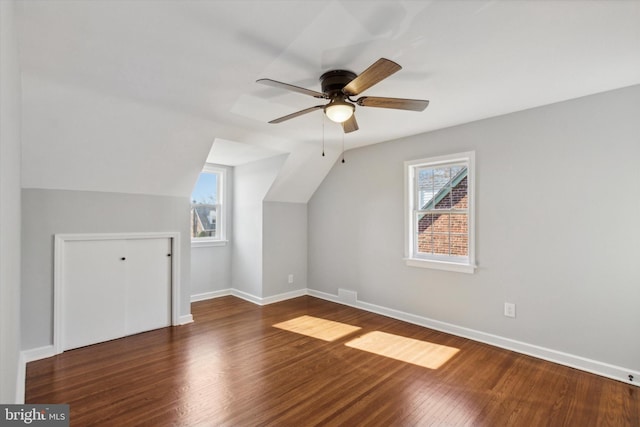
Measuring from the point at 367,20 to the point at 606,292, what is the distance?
2962mm

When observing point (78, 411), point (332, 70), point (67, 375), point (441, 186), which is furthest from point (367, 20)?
point (67, 375)

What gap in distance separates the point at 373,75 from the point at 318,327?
296 centimetres

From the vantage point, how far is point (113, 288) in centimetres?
347

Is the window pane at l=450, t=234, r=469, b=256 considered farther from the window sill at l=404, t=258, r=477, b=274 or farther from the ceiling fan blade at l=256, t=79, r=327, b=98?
the ceiling fan blade at l=256, t=79, r=327, b=98

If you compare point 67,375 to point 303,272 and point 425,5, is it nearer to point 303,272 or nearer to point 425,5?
point 303,272

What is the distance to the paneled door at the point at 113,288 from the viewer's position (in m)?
3.20

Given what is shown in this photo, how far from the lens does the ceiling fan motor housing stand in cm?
227

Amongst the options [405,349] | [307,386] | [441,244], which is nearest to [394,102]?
[441,244]

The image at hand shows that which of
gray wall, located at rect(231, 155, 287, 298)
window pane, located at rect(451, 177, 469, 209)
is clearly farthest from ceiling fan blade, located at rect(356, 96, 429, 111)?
gray wall, located at rect(231, 155, 287, 298)

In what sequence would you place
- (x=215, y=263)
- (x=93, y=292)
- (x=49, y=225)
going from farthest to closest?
(x=215, y=263) < (x=93, y=292) < (x=49, y=225)

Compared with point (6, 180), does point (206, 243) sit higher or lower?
lower

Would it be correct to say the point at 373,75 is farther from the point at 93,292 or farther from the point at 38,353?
the point at 38,353

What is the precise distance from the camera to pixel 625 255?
2.61 metres

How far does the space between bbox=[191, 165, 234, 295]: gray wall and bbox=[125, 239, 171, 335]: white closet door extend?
1099 millimetres
